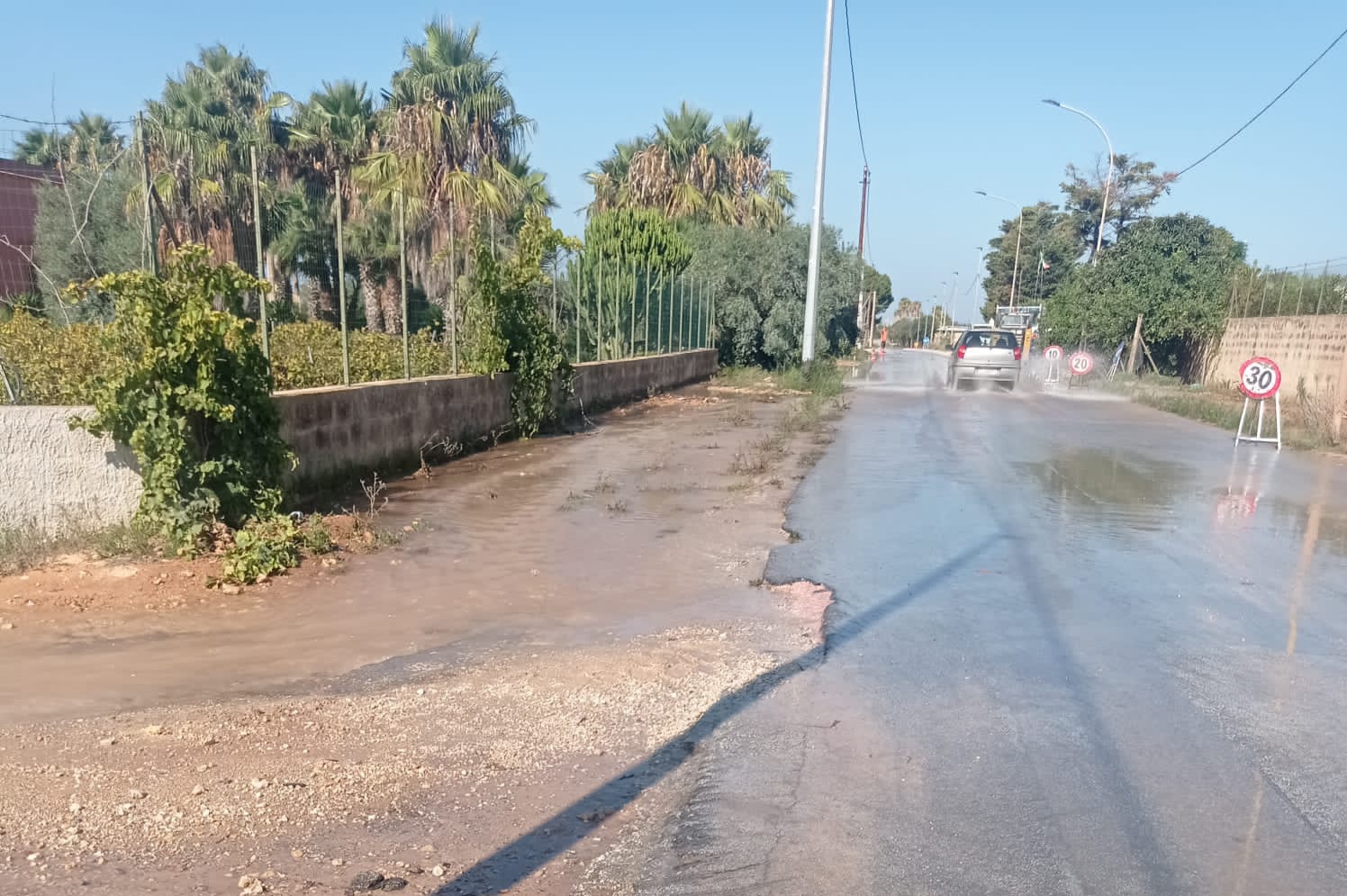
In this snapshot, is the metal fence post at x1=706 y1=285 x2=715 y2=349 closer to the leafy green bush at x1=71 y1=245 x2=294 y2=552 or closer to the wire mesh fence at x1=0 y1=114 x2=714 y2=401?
the wire mesh fence at x1=0 y1=114 x2=714 y2=401

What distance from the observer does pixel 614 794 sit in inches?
143

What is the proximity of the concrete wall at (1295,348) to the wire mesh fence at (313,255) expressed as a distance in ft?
44.8

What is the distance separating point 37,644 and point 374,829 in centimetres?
292

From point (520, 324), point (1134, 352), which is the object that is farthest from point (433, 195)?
point (1134, 352)

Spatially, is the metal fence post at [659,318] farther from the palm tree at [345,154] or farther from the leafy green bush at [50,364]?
the leafy green bush at [50,364]

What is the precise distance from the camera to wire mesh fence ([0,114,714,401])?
835cm

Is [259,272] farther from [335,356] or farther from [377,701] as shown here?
[377,701]

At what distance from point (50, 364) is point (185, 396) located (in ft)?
4.82

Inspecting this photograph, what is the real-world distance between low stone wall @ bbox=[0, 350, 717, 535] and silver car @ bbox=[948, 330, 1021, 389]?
1662 cm

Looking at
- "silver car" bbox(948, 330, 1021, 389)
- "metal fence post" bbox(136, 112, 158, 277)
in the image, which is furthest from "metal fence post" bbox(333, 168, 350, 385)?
"silver car" bbox(948, 330, 1021, 389)

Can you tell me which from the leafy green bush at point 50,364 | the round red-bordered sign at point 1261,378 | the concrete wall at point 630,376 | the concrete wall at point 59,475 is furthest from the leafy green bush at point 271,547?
the round red-bordered sign at point 1261,378

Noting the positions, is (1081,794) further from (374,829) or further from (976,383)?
(976,383)

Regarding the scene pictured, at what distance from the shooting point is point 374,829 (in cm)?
327

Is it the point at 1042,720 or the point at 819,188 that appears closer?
the point at 1042,720
